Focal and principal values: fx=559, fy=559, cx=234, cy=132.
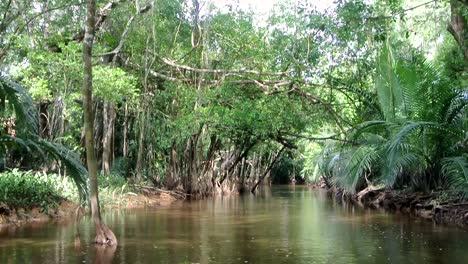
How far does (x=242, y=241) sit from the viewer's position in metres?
9.63

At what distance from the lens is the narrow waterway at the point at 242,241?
7898mm

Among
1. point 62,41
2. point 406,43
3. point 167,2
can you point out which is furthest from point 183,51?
point 406,43

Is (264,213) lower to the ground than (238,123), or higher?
lower

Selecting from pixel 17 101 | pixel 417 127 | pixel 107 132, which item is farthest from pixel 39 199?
pixel 417 127

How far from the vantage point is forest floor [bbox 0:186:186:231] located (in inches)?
448

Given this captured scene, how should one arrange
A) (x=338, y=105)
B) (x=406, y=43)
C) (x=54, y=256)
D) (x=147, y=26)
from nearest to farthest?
(x=54, y=256)
(x=147, y=26)
(x=338, y=105)
(x=406, y=43)

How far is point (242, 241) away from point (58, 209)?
5.37 metres

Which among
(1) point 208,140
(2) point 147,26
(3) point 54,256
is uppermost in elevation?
(2) point 147,26

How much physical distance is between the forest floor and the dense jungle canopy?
1.12 meters

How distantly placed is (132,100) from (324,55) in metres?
6.07

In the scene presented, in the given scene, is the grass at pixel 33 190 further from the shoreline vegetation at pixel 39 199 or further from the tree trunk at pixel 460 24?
the tree trunk at pixel 460 24

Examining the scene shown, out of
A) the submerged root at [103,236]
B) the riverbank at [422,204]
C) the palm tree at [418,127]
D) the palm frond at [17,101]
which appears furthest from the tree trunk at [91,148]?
the riverbank at [422,204]

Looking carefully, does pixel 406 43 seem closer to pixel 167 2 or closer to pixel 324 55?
pixel 324 55

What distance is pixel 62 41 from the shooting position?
48.8 feet
